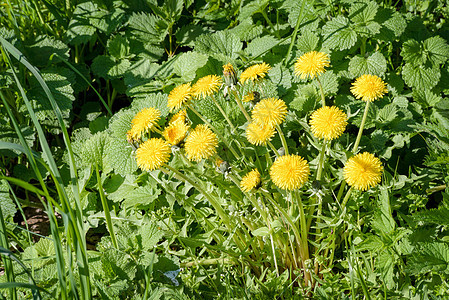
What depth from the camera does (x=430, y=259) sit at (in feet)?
4.46

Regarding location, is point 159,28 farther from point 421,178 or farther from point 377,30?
point 421,178

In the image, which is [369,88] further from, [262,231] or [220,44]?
[220,44]

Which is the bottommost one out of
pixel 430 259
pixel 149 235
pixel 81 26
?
pixel 430 259

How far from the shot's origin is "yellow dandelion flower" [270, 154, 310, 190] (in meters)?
1.31

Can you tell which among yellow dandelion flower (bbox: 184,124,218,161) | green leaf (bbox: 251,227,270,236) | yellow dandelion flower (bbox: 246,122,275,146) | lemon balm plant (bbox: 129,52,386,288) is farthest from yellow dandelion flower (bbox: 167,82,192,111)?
green leaf (bbox: 251,227,270,236)

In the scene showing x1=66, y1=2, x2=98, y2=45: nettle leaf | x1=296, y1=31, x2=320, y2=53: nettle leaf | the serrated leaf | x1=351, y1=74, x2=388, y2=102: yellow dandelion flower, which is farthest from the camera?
x1=66, y1=2, x2=98, y2=45: nettle leaf

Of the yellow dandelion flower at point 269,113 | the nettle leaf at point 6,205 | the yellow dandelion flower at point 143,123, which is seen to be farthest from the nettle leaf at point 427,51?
the nettle leaf at point 6,205

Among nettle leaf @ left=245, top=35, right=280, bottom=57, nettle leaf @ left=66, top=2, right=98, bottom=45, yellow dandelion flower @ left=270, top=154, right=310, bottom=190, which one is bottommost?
yellow dandelion flower @ left=270, top=154, right=310, bottom=190

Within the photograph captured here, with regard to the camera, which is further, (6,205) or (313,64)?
(6,205)

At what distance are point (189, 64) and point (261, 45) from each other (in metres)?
0.41

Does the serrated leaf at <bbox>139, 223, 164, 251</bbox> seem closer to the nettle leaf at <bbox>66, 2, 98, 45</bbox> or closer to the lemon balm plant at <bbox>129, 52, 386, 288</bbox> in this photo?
the lemon balm plant at <bbox>129, 52, 386, 288</bbox>

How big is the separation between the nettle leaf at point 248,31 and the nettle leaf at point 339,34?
0.41m

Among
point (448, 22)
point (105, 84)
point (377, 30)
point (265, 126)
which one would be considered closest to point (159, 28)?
point (105, 84)

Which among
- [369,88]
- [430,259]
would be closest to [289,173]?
[369,88]
